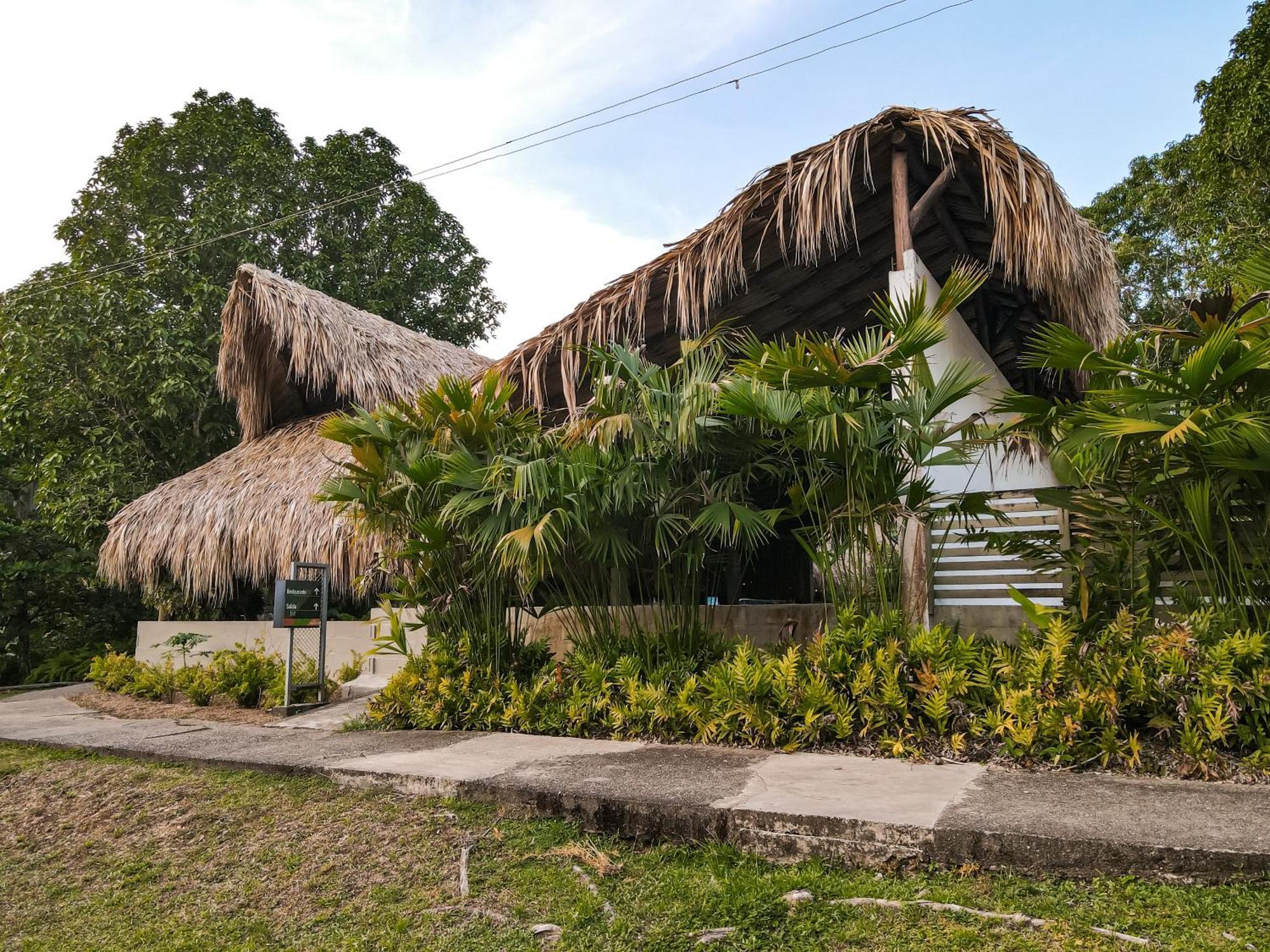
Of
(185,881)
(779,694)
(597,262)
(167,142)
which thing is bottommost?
(185,881)

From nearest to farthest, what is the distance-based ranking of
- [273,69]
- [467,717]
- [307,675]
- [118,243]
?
[467,717] → [307,675] → [273,69] → [118,243]

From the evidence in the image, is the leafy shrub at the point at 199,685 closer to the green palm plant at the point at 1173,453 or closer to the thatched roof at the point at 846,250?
the thatched roof at the point at 846,250

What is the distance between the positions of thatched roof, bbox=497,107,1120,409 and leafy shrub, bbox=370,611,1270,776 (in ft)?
7.48

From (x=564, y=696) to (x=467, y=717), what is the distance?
2.27 ft

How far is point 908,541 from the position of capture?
5.12 meters

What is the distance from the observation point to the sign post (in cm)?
682

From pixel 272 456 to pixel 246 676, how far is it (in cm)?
377

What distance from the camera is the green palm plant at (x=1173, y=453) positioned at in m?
3.39

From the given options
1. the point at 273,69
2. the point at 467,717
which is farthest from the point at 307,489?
the point at 467,717

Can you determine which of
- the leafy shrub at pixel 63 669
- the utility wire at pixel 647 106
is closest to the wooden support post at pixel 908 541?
the utility wire at pixel 647 106

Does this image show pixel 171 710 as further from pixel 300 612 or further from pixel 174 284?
pixel 174 284

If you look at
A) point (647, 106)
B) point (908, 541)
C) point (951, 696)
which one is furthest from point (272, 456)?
point (951, 696)

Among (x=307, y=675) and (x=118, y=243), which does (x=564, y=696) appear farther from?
(x=118, y=243)

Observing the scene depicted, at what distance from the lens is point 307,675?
7.63 metres
